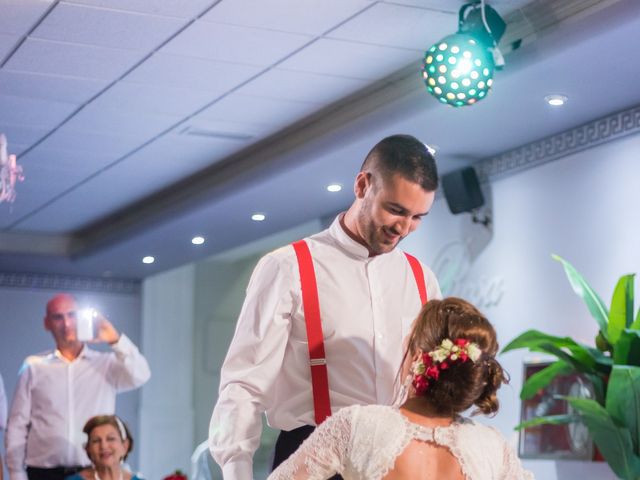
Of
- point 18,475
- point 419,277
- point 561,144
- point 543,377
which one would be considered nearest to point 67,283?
point 18,475

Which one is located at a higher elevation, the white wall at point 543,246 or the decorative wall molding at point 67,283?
the decorative wall molding at point 67,283

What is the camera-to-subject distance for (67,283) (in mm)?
9672

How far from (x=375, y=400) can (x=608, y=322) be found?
90.4 inches

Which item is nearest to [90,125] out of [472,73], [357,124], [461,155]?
[357,124]

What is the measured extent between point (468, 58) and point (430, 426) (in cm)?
218

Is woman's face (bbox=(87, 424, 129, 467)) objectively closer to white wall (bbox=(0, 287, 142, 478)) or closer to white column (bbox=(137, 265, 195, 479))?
white wall (bbox=(0, 287, 142, 478))

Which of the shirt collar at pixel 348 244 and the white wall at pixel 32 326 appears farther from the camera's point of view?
the white wall at pixel 32 326

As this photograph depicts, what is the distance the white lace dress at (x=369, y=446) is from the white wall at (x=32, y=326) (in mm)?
7725

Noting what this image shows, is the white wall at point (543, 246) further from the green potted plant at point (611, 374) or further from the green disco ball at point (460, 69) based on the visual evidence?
the green disco ball at point (460, 69)

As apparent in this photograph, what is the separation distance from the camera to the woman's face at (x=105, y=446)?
→ 5.21 metres

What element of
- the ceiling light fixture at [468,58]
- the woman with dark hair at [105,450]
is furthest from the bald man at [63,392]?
the ceiling light fixture at [468,58]

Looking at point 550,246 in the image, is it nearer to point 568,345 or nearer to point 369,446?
point 568,345

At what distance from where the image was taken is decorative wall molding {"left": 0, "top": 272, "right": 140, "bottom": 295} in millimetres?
9516

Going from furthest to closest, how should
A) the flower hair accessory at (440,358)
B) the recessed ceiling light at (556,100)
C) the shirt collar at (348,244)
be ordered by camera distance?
1. the recessed ceiling light at (556,100)
2. the shirt collar at (348,244)
3. the flower hair accessory at (440,358)
